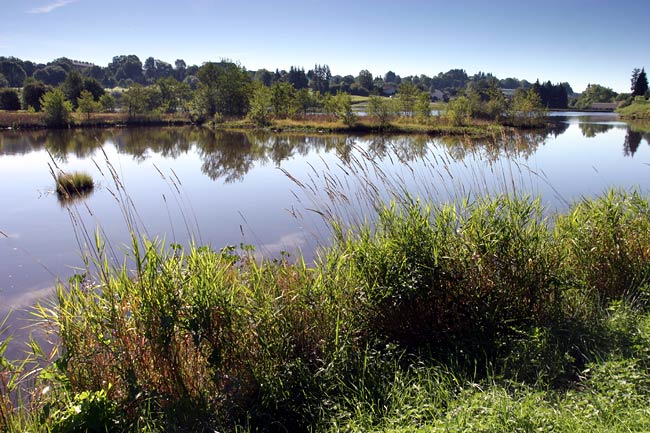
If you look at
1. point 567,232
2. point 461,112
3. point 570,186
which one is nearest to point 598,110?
point 461,112

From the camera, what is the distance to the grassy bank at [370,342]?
2711 millimetres

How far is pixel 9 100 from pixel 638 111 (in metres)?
78.8

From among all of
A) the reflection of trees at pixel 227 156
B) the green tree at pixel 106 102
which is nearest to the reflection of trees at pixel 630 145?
the reflection of trees at pixel 227 156

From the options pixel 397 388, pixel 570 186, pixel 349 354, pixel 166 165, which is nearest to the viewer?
pixel 397 388

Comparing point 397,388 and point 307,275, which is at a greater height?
point 307,275

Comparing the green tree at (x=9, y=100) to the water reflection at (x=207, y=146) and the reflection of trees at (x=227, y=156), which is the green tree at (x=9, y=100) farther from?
the reflection of trees at (x=227, y=156)

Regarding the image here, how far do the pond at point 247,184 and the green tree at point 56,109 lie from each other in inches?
375

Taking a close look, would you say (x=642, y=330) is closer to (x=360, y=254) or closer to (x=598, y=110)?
(x=360, y=254)

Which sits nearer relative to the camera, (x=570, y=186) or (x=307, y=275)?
(x=307, y=275)

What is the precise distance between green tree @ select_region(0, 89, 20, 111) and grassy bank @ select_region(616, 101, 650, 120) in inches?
3005

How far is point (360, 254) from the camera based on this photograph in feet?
12.1

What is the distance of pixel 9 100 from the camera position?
49.7 metres

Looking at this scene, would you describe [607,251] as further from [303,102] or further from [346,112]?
[303,102]

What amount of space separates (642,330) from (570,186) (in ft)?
43.8
